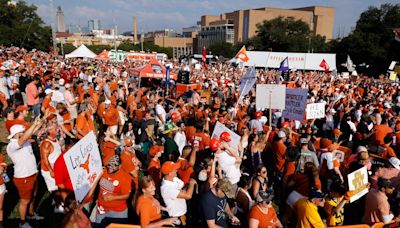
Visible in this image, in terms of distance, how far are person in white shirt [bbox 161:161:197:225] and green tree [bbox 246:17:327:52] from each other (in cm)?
6839

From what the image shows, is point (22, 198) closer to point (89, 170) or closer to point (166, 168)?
point (89, 170)

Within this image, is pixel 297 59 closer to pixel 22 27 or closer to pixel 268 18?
pixel 22 27

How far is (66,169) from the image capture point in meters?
3.87

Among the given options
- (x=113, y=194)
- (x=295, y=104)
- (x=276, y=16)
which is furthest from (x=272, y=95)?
(x=276, y=16)

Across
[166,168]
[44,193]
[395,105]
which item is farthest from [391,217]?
[395,105]

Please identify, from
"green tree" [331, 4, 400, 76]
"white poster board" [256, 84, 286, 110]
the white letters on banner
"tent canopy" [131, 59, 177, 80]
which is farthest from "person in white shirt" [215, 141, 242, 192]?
"green tree" [331, 4, 400, 76]

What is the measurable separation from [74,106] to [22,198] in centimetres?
450

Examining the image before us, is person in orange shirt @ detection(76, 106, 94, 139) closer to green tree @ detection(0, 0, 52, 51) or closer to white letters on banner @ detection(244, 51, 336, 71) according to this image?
white letters on banner @ detection(244, 51, 336, 71)

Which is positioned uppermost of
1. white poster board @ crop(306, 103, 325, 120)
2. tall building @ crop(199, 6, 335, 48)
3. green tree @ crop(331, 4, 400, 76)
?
tall building @ crop(199, 6, 335, 48)

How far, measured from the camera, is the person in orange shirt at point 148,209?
370 centimetres

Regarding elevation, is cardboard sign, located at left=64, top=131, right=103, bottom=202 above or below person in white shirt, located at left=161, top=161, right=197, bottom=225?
above

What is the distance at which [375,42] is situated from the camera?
169 ft

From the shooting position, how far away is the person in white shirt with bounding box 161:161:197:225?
4240 mm

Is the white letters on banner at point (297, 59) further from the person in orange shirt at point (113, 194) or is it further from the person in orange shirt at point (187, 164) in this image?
the person in orange shirt at point (113, 194)
